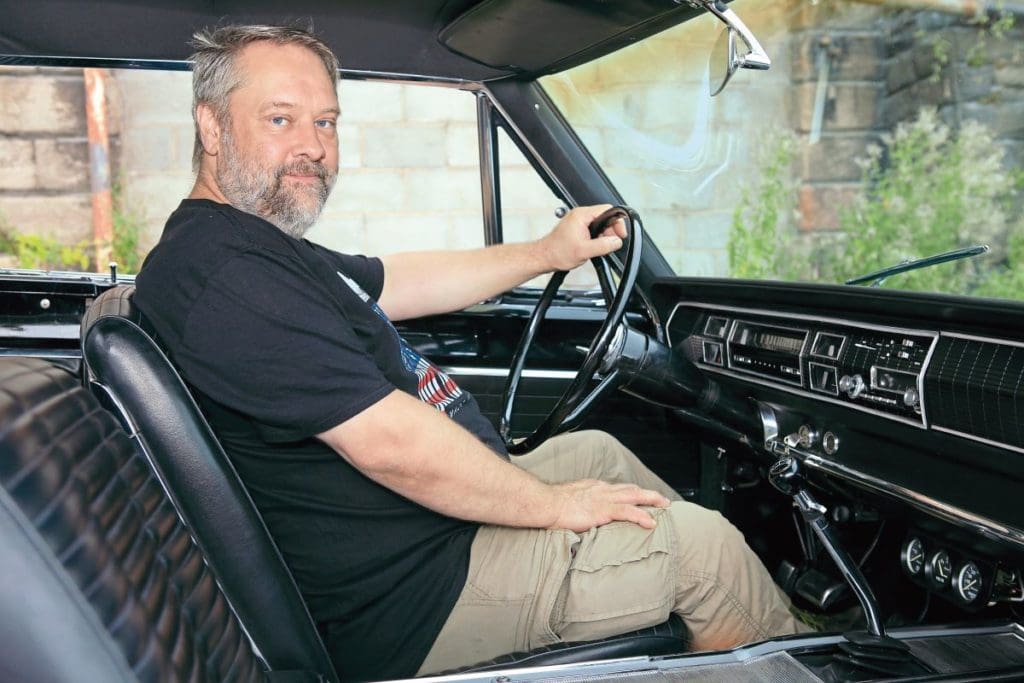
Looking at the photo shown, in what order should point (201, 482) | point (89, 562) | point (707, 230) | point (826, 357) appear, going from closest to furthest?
point (89, 562)
point (201, 482)
point (826, 357)
point (707, 230)

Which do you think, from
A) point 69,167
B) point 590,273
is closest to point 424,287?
point 590,273

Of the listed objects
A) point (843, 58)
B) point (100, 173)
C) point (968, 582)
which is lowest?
point (968, 582)

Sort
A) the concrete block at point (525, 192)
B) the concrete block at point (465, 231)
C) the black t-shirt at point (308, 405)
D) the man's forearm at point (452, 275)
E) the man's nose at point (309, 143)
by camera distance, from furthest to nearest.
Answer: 1. the concrete block at point (465, 231)
2. the concrete block at point (525, 192)
3. the man's forearm at point (452, 275)
4. the man's nose at point (309, 143)
5. the black t-shirt at point (308, 405)

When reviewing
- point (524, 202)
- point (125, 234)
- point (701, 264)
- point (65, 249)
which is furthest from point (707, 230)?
point (65, 249)

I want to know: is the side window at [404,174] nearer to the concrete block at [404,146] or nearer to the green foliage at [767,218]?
the concrete block at [404,146]

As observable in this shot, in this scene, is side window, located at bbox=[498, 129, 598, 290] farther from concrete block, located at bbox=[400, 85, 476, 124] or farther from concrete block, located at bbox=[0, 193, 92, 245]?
concrete block, located at bbox=[0, 193, 92, 245]

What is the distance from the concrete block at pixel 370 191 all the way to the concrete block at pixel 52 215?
929 millimetres

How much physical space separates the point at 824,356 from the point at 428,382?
0.76m

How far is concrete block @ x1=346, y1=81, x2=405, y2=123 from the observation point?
2562 millimetres

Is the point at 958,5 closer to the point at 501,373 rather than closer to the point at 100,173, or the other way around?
the point at 501,373

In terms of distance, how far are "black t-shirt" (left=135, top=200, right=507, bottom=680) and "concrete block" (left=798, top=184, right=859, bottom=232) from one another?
2246 millimetres

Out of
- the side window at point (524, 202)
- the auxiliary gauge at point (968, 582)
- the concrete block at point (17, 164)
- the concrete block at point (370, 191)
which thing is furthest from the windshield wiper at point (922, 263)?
the concrete block at point (17, 164)

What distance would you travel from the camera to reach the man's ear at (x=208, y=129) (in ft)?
5.82

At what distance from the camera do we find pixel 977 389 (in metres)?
1.59
